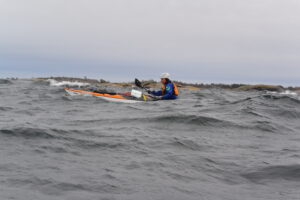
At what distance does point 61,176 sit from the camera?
3920mm

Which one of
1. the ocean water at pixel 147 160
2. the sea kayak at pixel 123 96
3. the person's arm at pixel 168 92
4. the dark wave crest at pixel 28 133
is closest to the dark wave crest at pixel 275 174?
the ocean water at pixel 147 160

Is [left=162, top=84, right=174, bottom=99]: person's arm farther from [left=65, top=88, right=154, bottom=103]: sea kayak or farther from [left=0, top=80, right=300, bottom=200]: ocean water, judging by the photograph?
[left=0, top=80, right=300, bottom=200]: ocean water

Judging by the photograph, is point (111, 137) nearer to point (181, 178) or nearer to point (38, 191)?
point (181, 178)

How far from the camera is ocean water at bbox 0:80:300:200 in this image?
11.9 ft

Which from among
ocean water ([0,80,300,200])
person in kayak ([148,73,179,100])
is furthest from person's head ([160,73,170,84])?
ocean water ([0,80,300,200])

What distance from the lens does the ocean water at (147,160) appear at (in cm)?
362

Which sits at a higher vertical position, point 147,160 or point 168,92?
point 168,92

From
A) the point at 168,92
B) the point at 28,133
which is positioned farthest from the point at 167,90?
the point at 28,133

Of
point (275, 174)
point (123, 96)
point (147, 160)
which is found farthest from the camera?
point (123, 96)

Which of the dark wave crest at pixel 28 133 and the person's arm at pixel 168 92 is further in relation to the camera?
the person's arm at pixel 168 92

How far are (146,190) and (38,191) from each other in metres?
1.19

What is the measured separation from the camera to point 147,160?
494cm

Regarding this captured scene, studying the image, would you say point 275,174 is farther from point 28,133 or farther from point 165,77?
point 165,77

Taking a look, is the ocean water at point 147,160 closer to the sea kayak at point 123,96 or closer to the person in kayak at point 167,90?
the sea kayak at point 123,96
